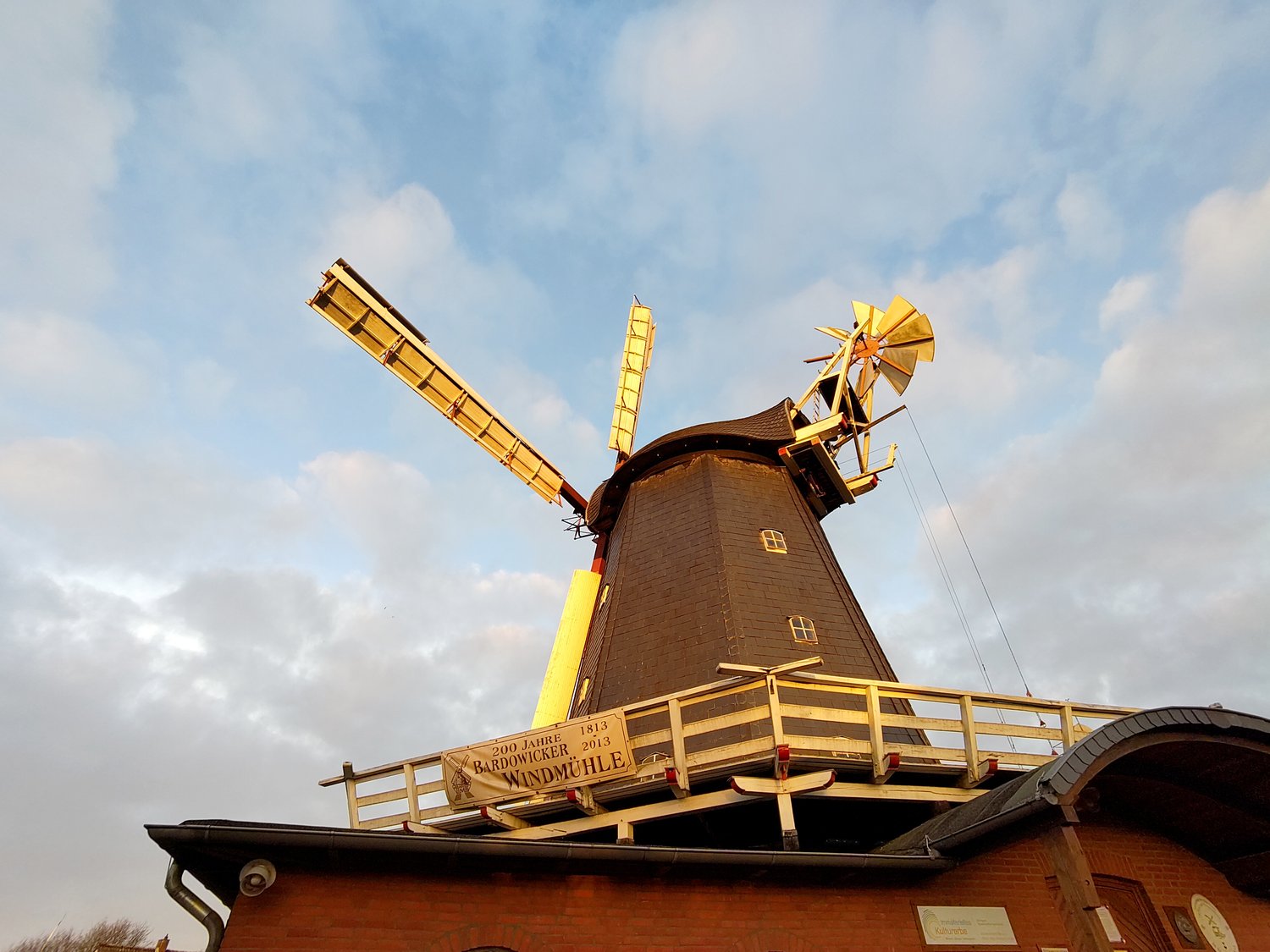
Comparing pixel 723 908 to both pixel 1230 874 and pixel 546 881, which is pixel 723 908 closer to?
pixel 546 881

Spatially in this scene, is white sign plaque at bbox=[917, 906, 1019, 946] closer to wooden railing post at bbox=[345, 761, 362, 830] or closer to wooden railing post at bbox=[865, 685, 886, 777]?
wooden railing post at bbox=[865, 685, 886, 777]

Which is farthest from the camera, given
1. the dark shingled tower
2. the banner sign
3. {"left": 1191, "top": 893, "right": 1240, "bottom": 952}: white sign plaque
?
the dark shingled tower

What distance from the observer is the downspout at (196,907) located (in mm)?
5711

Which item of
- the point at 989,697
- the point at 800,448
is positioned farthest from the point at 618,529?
the point at 989,697

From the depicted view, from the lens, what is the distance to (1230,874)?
26.9ft

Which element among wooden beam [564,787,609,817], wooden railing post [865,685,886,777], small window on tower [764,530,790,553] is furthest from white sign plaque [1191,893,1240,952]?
small window on tower [764,530,790,553]

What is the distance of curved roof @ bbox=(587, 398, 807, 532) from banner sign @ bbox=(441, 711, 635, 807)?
23.6 ft

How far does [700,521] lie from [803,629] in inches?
106

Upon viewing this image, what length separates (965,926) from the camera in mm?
6926

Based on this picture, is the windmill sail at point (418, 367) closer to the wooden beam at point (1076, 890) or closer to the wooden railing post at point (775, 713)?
the wooden railing post at point (775, 713)

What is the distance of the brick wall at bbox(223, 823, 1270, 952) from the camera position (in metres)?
5.74

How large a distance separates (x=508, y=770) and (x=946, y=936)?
4842 millimetres

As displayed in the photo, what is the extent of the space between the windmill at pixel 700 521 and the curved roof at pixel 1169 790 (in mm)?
4117

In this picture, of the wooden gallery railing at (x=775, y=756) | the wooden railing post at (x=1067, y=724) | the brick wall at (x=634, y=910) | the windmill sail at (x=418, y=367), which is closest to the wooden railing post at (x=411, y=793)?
the wooden gallery railing at (x=775, y=756)
